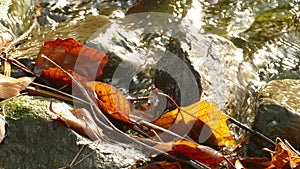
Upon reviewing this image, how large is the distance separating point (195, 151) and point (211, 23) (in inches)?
85.8

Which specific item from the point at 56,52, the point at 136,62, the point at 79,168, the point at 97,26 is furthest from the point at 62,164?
the point at 97,26

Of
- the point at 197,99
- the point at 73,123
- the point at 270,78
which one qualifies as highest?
the point at 73,123

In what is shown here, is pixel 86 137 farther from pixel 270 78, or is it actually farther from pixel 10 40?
pixel 270 78

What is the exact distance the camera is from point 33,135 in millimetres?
2111

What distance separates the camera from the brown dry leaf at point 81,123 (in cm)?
213

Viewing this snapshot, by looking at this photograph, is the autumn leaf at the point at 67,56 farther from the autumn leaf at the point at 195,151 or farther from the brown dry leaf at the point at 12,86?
the autumn leaf at the point at 195,151

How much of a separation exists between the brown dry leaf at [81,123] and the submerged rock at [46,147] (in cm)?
3

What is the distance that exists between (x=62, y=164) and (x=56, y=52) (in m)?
0.76

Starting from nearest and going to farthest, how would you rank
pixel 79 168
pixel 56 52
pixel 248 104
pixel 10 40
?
pixel 79 168 → pixel 56 52 → pixel 248 104 → pixel 10 40

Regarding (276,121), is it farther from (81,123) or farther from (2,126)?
(2,126)

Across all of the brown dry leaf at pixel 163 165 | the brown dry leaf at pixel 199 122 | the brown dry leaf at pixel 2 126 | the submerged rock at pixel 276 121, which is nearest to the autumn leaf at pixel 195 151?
the brown dry leaf at pixel 163 165

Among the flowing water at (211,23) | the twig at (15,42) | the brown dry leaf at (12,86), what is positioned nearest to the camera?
the brown dry leaf at (12,86)

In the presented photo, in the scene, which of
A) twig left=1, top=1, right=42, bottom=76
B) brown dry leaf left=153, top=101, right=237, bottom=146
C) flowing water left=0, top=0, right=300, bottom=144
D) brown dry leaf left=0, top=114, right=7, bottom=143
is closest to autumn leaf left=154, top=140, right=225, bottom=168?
brown dry leaf left=153, top=101, right=237, bottom=146

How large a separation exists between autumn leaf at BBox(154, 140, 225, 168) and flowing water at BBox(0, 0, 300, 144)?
0.88m
